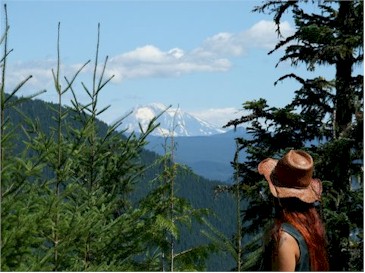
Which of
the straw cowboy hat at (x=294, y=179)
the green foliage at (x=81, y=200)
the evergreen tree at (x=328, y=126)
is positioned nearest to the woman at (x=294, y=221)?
the straw cowboy hat at (x=294, y=179)

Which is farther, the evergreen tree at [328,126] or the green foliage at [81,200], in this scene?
the evergreen tree at [328,126]

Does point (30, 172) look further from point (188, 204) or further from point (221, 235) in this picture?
point (188, 204)

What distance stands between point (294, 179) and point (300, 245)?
0.40 metres

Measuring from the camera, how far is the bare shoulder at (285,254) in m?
3.76

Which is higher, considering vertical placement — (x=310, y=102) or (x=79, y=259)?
(x=310, y=102)

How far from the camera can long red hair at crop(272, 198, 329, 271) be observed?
12.7 ft

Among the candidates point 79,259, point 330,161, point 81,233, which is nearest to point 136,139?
point 79,259

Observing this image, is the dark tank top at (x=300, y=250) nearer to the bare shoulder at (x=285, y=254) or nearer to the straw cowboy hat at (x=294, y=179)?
the bare shoulder at (x=285, y=254)

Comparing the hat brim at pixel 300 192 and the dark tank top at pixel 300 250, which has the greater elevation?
the hat brim at pixel 300 192

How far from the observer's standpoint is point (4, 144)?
6.21m

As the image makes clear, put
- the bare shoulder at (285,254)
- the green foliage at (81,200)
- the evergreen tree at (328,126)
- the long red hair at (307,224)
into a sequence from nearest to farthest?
the bare shoulder at (285,254), the long red hair at (307,224), the green foliage at (81,200), the evergreen tree at (328,126)

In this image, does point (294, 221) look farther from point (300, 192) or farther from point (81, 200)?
point (81, 200)

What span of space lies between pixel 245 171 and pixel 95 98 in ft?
28.8

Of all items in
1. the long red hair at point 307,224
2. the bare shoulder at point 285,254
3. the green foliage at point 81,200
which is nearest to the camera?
the bare shoulder at point 285,254
